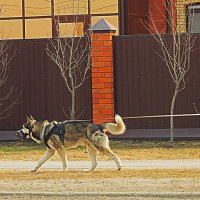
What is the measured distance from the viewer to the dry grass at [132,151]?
18.8 meters

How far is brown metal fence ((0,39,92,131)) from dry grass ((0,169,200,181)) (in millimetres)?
7081

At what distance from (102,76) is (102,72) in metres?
0.10

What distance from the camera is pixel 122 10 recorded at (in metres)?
Answer: 27.7

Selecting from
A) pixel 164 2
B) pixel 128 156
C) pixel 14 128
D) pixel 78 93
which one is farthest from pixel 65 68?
pixel 164 2

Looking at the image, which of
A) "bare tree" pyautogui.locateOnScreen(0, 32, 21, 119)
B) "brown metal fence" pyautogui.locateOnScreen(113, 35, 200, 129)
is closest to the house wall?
"brown metal fence" pyautogui.locateOnScreen(113, 35, 200, 129)

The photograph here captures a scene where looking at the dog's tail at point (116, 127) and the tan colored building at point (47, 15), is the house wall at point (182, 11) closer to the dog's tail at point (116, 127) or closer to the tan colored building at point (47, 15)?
the tan colored building at point (47, 15)

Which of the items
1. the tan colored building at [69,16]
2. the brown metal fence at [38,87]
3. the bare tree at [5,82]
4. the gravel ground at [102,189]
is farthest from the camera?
the tan colored building at [69,16]

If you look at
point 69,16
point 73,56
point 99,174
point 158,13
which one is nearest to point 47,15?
point 69,16

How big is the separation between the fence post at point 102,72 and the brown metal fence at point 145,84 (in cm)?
56

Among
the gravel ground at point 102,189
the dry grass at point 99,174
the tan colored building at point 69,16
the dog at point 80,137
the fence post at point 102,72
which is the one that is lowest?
the dry grass at point 99,174

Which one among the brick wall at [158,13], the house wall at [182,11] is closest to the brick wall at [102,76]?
the house wall at [182,11]

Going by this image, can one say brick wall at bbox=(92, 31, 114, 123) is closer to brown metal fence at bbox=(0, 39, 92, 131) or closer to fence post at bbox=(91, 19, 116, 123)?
fence post at bbox=(91, 19, 116, 123)

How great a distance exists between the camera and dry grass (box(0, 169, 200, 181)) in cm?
1480

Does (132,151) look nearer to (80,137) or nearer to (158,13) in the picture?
(80,137)
